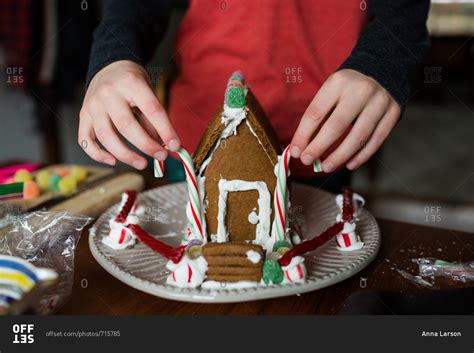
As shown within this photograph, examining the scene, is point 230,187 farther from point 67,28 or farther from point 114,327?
point 67,28

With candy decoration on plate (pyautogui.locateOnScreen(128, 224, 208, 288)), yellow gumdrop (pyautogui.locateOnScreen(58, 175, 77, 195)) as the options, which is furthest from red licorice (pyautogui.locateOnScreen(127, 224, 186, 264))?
yellow gumdrop (pyautogui.locateOnScreen(58, 175, 77, 195))

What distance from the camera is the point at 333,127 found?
0.64 metres

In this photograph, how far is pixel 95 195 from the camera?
936 mm

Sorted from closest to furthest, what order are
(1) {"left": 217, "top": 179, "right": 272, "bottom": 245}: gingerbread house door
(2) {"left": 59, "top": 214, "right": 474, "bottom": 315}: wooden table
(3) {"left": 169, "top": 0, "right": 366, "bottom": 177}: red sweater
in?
(2) {"left": 59, "top": 214, "right": 474, "bottom": 315}: wooden table, (1) {"left": 217, "top": 179, "right": 272, "bottom": 245}: gingerbread house door, (3) {"left": 169, "top": 0, "right": 366, "bottom": 177}: red sweater

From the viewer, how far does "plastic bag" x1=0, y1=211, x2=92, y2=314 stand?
613 mm

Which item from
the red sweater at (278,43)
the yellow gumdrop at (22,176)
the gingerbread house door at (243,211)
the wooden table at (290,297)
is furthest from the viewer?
the yellow gumdrop at (22,176)

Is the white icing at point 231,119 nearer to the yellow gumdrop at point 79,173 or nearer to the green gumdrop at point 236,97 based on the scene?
the green gumdrop at point 236,97

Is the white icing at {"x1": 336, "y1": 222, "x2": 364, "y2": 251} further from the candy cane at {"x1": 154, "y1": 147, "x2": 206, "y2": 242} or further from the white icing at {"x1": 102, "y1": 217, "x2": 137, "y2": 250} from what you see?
the white icing at {"x1": 102, "y1": 217, "x2": 137, "y2": 250}

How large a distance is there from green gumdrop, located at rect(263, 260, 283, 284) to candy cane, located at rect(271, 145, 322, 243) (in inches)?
3.5

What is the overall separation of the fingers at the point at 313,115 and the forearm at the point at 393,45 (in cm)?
8

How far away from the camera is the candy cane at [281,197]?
669mm

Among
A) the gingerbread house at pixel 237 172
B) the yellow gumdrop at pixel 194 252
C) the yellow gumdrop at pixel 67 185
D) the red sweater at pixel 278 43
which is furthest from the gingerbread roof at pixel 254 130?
the yellow gumdrop at pixel 67 185

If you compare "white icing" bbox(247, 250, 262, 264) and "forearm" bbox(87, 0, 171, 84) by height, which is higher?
"forearm" bbox(87, 0, 171, 84)

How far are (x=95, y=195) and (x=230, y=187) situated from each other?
0.37 m
